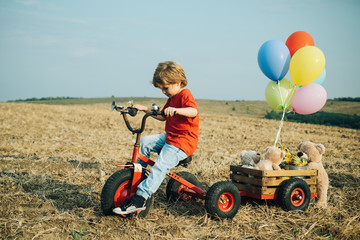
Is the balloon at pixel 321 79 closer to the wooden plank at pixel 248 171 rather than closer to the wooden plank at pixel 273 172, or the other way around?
the wooden plank at pixel 273 172

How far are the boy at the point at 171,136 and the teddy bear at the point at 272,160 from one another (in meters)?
1.12

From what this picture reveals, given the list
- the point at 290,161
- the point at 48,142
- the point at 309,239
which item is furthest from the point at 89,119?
the point at 309,239

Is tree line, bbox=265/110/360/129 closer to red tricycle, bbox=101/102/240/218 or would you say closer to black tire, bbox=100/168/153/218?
red tricycle, bbox=101/102/240/218

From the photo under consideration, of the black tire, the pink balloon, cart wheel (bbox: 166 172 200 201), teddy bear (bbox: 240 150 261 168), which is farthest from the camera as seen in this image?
the pink balloon

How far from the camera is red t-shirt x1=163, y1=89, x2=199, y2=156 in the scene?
3594 millimetres

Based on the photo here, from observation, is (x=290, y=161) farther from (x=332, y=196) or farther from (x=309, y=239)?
(x=309, y=239)

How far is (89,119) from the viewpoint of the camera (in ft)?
48.9

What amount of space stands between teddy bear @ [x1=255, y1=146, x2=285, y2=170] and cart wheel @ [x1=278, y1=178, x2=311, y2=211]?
29 centimetres

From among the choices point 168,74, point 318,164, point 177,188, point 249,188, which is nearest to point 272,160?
point 249,188

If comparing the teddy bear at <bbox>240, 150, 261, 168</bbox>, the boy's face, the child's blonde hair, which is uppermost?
the child's blonde hair

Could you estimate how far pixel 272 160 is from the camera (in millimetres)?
4188

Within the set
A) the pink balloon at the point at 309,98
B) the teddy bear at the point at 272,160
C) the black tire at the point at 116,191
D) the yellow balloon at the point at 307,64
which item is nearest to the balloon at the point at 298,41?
the yellow balloon at the point at 307,64

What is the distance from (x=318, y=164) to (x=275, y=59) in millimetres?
1844

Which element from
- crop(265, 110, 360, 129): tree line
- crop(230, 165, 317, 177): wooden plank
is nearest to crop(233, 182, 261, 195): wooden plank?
crop(230, 165, 317, 177): wooden plank
